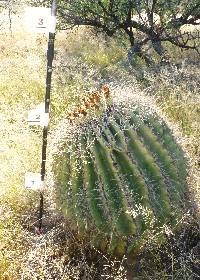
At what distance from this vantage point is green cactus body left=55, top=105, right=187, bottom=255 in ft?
9.96

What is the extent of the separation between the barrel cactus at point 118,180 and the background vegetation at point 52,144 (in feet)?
0.57

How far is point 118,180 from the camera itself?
301cm

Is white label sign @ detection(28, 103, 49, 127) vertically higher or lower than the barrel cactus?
higher

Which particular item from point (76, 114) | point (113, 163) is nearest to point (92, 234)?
point (113, 163)

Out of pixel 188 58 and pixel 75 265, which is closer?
pixel 75 265

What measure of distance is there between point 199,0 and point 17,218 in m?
4.92

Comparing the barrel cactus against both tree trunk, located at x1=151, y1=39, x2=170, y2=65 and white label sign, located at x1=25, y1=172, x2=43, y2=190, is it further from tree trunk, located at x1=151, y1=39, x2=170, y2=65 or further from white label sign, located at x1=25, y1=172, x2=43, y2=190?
tree trunk, located at x1=151, y1=39, x2=170, y2=65

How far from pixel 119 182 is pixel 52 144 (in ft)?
2.14

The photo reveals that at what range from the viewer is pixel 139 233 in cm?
312

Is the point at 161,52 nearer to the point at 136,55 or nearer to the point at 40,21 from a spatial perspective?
the point at 136,55

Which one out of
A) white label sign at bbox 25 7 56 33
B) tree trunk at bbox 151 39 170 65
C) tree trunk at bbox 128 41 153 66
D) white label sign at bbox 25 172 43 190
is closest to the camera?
white label sign at bbox 25 7 56 33

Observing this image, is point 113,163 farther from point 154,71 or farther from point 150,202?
point 154,71

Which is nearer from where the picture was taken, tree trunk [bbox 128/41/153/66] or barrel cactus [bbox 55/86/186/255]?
barrel cactus [bbox 55/86/186/255]

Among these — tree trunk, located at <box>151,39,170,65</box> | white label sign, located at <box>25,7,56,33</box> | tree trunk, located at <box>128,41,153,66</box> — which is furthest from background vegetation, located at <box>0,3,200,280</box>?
white label sign, located at <box>25,7,56,33</box>
